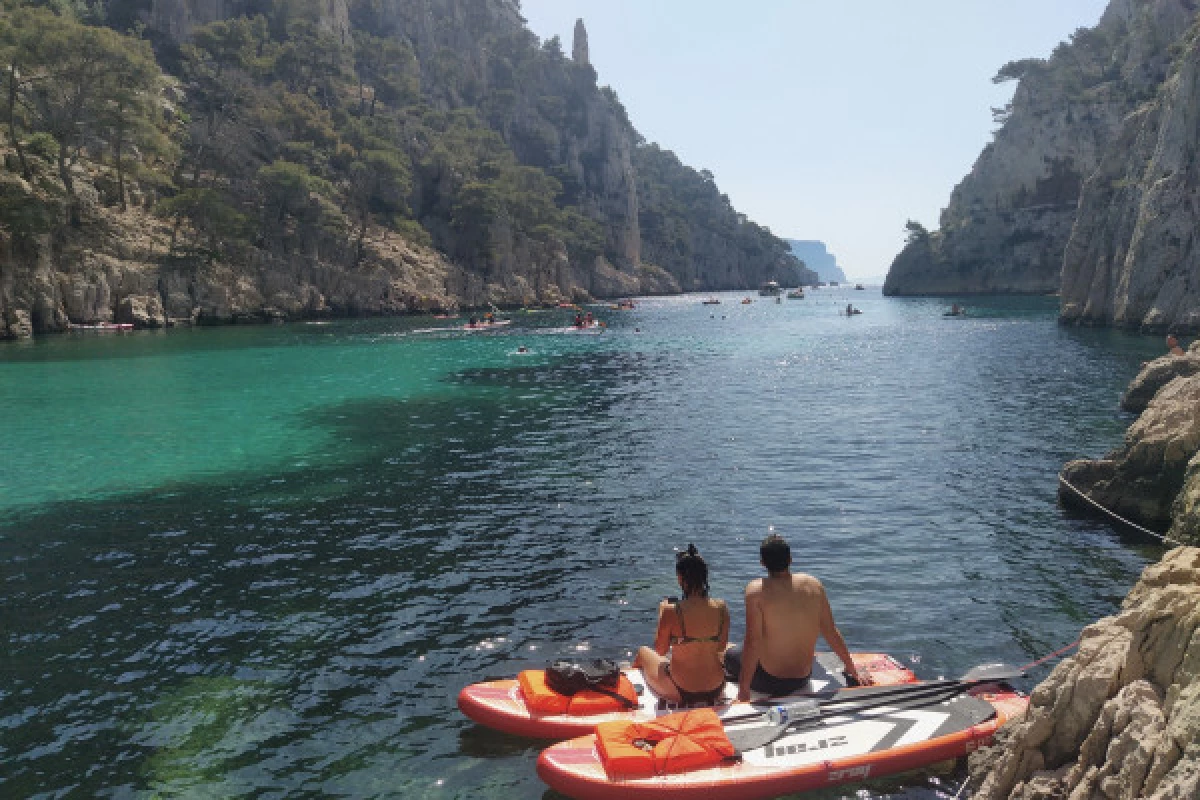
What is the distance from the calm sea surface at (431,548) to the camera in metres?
8.88

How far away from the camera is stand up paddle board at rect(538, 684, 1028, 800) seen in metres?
7.32

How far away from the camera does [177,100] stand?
3661 inches

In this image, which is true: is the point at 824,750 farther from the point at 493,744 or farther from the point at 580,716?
the point at 493,744

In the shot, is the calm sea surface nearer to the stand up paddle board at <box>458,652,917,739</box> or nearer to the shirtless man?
the stand up paddle board at <box>458,652,917,739</box>

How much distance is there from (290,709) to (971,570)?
11313 millimetres

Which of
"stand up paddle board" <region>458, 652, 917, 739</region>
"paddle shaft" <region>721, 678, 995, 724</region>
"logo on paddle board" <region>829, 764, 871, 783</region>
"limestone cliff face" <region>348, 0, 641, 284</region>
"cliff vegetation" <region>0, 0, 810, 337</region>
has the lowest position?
"logo on paddle board" <region>829, 764, 871, 783</region>

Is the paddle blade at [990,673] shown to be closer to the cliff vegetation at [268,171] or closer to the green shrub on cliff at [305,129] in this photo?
the cliff vegetation at [268,171]

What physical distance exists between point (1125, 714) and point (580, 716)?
5.37 m

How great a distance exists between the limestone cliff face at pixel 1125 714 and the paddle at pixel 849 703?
1942 millimetres

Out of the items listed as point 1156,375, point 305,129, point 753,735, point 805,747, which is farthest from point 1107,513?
point 305,129

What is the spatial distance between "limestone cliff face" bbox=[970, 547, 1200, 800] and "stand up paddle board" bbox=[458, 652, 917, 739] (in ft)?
8.15

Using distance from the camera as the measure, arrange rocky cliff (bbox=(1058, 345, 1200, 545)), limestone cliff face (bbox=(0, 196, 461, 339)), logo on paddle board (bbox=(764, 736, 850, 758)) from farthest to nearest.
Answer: limestone cliff face (bbox=(0, 196, 461, 339)) → rocky cliff (bbox=(1058, 345, 1200, 545)) → logo on paddle board (bbox=(764, 736, 850, 758))

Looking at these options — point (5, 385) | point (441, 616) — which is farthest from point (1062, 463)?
point (5, 385)

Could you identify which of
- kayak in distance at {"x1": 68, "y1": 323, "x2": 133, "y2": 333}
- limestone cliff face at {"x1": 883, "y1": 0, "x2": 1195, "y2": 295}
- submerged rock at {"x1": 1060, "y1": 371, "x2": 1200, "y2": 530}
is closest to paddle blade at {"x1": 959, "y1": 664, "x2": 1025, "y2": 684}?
submerged rock at {"x1": 1060, "y1": 371, "x2": 1200, "y2": 530}
